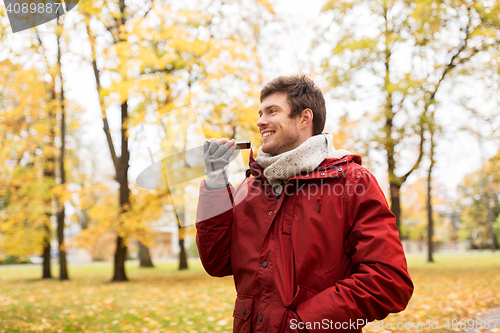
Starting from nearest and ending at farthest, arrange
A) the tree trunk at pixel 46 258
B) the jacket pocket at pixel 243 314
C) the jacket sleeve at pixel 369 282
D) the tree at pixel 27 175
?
the jacket sleeve at pixel 369 282 < the jacket pocket at pixel 243 314 < the tree at pixel 27 175 < the tree trunk at pixel 46 258

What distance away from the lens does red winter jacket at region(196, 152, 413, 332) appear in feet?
4.82

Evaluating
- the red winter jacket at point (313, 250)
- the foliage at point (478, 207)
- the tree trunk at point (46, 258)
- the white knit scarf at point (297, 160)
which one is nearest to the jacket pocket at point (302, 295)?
the red winter jacket at point (313, 250)

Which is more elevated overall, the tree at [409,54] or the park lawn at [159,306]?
the tree at [409,54]

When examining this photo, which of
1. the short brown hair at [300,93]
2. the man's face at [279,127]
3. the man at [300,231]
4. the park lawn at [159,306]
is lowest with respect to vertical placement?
the park lawn at [159,306]

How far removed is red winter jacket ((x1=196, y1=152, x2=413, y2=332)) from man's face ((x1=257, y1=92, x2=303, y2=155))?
213 millimetres

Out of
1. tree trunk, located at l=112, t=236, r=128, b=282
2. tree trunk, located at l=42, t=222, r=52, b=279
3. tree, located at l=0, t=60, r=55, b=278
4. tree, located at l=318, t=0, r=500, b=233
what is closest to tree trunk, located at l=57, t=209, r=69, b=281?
tree, located at l=0, t=60, r=55, b=278

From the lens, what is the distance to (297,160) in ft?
5.73

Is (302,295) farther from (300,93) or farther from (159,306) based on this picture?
(159,306)

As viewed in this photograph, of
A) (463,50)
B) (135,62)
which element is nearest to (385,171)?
(463,50)

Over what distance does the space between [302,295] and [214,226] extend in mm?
577

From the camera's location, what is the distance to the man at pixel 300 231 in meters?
1.48

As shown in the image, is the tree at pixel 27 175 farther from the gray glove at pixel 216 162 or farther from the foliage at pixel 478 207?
the foliage at pixel 478 207

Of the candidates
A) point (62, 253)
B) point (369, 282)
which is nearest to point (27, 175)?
point (62, 253)

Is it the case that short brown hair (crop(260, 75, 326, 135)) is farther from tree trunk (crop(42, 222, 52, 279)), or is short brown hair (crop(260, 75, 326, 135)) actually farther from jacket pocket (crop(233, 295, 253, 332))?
tree trunk (crop(42, 222, 52, 279))
